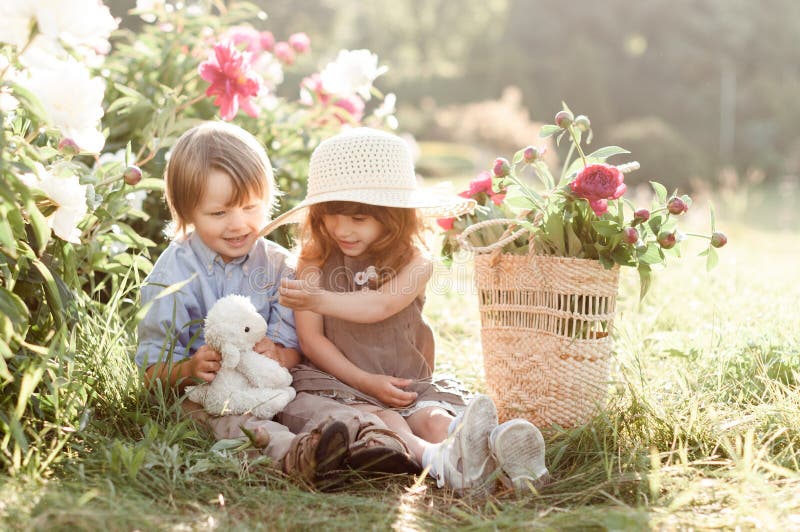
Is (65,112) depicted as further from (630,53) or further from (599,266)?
(630,53)

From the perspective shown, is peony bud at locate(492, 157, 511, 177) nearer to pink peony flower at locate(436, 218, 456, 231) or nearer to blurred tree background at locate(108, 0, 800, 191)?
pink peony flower at locate(436, 218, 456, 231)

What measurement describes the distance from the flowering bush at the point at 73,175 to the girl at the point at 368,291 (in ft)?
1.75

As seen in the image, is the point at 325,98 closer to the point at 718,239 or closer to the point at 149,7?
the point at 149,7

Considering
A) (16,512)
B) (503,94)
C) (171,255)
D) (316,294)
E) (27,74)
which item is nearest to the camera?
(16,512)

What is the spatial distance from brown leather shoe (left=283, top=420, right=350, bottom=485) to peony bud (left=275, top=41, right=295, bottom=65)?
2503mm

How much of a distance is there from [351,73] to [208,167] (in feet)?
4.05

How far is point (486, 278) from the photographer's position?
255cm

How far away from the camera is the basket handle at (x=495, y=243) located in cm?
239

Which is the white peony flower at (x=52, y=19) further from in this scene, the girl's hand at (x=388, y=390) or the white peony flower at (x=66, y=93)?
the girl's hand at (x=388, y=390)

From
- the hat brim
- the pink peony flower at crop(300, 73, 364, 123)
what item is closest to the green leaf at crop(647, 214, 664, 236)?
the hat brim

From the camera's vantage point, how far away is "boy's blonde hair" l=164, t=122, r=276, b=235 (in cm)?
240

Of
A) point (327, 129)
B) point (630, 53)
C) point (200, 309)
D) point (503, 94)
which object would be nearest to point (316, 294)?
point (200, 309)

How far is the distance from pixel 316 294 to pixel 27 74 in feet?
3.14

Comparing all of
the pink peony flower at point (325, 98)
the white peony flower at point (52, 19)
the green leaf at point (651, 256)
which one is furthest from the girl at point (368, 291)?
the pink peony flower at point (325, 98)
